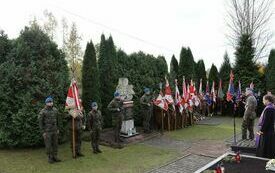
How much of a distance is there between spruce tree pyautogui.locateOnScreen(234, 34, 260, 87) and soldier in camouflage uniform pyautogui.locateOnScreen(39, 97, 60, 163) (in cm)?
1694

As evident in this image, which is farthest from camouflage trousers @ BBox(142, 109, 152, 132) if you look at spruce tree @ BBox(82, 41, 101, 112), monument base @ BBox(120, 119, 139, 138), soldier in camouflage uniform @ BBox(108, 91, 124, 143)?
soldier in camouflage uniform @ BBox(108, 91, 124, 143)

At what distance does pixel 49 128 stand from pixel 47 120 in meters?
0.25

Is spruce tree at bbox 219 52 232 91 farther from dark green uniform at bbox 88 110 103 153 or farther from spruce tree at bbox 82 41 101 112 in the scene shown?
dark green uniform at bbox 88 110 103 153

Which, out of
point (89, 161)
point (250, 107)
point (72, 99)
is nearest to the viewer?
point (89, 161)

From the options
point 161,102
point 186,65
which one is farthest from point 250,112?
point 186,65

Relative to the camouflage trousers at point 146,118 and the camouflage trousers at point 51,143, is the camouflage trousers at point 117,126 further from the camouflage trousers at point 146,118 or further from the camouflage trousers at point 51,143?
the camouflage trousers at point 51,143

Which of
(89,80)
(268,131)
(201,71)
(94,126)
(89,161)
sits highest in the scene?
(201,71)

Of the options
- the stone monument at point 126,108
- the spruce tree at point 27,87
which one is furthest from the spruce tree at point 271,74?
the spruce tree at point 27,87

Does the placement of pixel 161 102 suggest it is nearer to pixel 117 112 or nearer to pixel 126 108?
pixel 126 108

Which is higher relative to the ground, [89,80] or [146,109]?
[89,80]

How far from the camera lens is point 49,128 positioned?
1012 cm

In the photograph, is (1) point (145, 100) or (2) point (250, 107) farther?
(1) point (145, 100)

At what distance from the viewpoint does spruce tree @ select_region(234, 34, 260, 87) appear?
23.9 metres

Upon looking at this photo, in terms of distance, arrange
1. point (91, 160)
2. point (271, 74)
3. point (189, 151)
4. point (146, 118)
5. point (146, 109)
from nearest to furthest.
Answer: point (91, 160) < point (189, 151) < point (146, 118) < point (146, 109) < point (271, 74)
